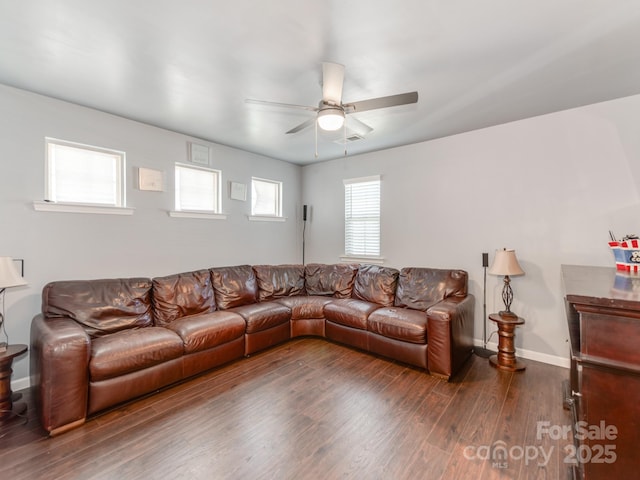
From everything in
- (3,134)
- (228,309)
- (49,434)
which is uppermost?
(3,134)

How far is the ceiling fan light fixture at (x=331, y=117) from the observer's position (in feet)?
7.09

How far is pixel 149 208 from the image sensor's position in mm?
3451

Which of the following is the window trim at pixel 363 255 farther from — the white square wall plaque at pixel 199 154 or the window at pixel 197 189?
the white square wall plaque at pixel 199 154

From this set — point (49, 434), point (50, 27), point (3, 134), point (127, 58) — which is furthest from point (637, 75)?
point (3, 134)

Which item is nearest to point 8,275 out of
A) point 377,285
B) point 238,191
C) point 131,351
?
point 131,351

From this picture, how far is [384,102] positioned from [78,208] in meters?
3.06

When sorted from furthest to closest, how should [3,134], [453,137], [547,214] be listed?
1. [453,137]
2. [547,214]
3. [3,134]

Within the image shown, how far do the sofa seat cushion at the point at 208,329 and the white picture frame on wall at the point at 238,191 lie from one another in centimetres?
183

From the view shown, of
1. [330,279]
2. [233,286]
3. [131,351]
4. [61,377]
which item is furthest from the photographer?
[330,279]

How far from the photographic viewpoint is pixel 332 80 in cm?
211

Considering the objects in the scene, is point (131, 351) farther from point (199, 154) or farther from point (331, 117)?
point (199, 154)

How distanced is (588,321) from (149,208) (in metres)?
3.90

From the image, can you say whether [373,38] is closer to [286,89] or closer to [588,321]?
[286,89]

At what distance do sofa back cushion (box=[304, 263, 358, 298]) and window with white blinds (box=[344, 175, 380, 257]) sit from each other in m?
A: 0.49
